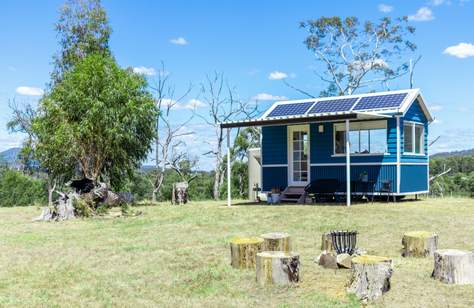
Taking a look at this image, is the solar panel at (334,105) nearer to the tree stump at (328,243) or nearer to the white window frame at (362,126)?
the white window frame at (362,126)

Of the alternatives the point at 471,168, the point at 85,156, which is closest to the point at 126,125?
the point at 85,156

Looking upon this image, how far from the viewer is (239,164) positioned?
35.9m

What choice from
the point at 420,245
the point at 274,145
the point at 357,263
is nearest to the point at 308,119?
the point at 274,145

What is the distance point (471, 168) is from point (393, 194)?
22388 mm

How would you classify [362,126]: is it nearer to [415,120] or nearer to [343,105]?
[343,105]

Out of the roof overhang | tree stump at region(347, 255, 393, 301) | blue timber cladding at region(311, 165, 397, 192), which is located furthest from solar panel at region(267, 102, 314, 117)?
tree stump at region(347, 255, 393, 301)

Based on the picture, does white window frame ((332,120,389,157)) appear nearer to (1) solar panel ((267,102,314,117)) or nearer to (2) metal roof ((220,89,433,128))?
(2) metal roof ((220,89,433,128))

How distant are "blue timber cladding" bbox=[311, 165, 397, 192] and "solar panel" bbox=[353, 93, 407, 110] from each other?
1820mm

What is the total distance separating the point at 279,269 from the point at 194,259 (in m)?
2.04

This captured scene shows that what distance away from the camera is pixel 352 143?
17.2 m

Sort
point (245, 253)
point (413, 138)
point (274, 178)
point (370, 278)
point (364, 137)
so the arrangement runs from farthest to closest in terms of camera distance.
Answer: point (274, 178)
point (413, 138)
point (364, 137)
point (245, 253)
point (370, 278)

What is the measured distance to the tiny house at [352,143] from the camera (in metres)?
16.4

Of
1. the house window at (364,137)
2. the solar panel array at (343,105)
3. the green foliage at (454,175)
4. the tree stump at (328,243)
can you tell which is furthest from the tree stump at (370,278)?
the green foliage at (454,175)

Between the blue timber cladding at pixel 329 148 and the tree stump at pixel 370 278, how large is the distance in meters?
11.1
